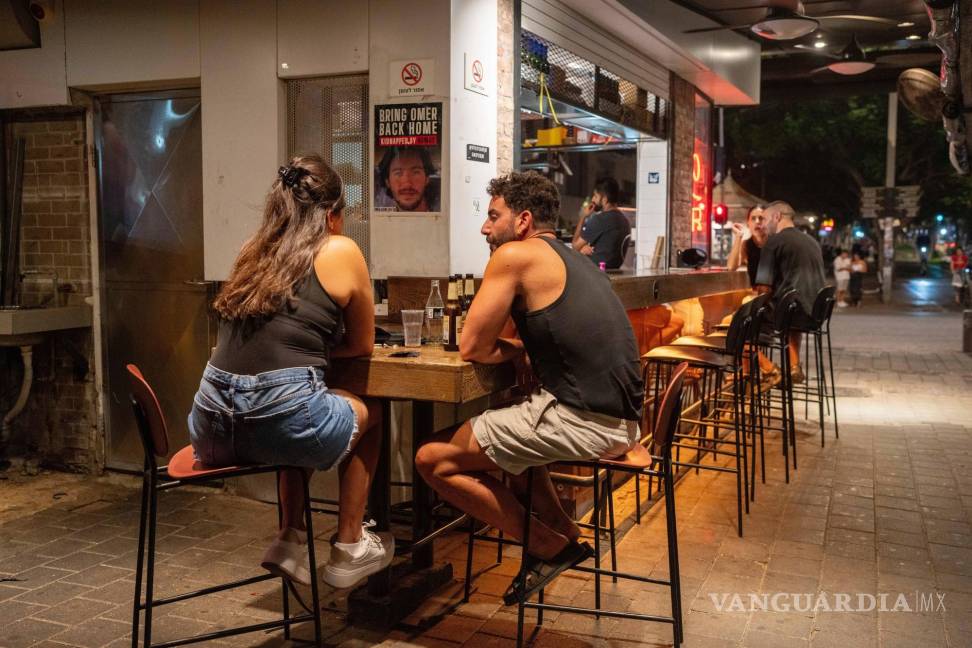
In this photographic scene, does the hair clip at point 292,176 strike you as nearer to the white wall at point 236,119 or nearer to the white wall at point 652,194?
the white wall at point 236,119

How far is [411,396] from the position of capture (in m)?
3.18

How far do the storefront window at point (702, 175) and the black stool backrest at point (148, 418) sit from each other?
8.79 meters

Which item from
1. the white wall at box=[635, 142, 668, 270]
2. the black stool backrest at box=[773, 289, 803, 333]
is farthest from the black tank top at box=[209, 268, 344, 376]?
the white wall at box=[635, 142, 668, 270]

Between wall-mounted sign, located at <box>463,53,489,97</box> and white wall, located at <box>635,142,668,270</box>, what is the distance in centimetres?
486

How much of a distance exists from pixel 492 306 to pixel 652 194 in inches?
283

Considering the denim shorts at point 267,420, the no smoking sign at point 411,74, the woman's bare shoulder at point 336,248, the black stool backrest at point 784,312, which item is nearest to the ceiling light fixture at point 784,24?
the black stool backrest at point 784,312

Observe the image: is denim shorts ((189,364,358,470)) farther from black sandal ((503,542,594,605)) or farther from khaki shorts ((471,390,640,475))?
black sandal ((503,542,594,605))

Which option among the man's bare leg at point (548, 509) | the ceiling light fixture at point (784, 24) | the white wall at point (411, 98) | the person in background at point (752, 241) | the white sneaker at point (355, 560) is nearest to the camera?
the white sneaker at point (355, 560)

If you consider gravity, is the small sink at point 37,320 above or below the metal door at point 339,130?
A: below

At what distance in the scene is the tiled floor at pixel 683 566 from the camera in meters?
3.52

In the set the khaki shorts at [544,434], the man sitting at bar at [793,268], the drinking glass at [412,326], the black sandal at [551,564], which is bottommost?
the black sandal at [551,564]

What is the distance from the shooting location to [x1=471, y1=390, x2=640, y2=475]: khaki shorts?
3.16m

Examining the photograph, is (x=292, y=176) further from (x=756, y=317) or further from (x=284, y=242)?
(x=756, y=317)

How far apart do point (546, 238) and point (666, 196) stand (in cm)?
686
